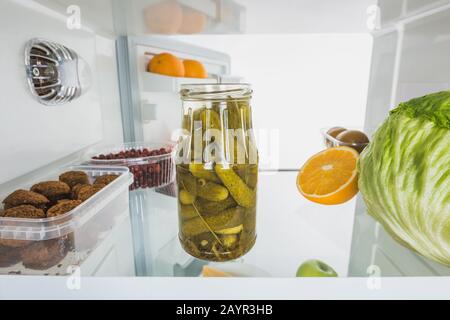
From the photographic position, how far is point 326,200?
595 mm

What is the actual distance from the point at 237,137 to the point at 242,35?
0.96 ft

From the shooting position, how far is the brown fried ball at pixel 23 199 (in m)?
0.46

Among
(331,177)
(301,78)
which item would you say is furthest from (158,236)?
(301,78)

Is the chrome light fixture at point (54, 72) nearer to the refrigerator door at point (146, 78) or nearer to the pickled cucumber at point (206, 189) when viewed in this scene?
the refrigerator door at point (146, 78)

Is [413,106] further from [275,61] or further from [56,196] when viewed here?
[56,196]

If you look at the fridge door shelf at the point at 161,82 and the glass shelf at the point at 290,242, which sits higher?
the fridge door shelf at the point at 161,82

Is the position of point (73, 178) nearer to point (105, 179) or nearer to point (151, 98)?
point (105, 179)

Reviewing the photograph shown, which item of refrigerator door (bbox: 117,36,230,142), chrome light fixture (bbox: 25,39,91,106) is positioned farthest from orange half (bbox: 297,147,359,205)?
chrome light fixture (bbox: 25,39,91,106)

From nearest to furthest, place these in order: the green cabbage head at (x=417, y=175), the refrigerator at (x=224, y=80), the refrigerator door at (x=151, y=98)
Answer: the green cabbage head at (x=417, y=175)
the refrigerator at (x=224, y=80)
the refrigerator door at (x=151, y=98)

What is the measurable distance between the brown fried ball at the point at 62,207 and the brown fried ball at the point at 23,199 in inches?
1.1

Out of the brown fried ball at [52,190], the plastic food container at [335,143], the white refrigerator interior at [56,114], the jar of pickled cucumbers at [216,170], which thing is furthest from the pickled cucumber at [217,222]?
the plastic food container at [335,143]

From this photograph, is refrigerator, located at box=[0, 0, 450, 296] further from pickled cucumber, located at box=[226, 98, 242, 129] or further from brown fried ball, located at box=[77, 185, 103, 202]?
pickled cucumber, located at box=[226, 98, 242, 129]

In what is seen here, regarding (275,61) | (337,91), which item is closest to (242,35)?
A: (275,61)

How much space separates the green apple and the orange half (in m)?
0.15
